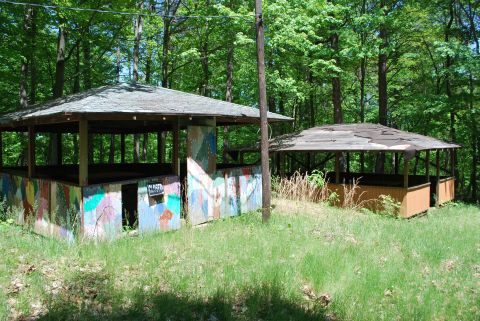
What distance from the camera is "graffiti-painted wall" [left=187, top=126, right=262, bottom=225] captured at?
9344 mm

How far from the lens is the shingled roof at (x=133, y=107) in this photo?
719cm

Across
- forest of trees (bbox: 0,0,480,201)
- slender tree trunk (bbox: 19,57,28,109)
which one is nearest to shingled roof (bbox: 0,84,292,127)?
forest of trees (bbox: 0,0,480,201)

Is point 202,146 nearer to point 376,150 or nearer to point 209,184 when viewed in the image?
point 209,184

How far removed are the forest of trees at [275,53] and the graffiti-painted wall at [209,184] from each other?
5686 millimetres

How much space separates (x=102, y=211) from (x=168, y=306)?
3417 mm

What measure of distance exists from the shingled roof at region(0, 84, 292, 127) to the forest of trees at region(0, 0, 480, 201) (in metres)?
4.63

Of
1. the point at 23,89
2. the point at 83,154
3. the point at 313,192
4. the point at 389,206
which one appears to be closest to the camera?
the point at 83,154

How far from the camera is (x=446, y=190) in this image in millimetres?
17734

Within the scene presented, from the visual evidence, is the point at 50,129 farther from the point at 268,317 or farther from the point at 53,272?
the point at 268,317

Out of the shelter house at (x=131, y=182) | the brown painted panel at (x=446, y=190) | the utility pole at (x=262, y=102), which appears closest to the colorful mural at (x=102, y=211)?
the shelter house at (x=131, y=182)

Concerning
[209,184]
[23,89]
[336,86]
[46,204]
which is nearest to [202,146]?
[209,184]

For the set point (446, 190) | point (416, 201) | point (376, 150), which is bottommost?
point (446, 190)

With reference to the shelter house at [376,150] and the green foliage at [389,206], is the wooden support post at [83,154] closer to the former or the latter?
the shelter house at [376,150]

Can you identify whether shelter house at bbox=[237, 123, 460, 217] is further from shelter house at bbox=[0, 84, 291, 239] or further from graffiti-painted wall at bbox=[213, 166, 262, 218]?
shelter house at bbox=[0, 84, 291, 239]
